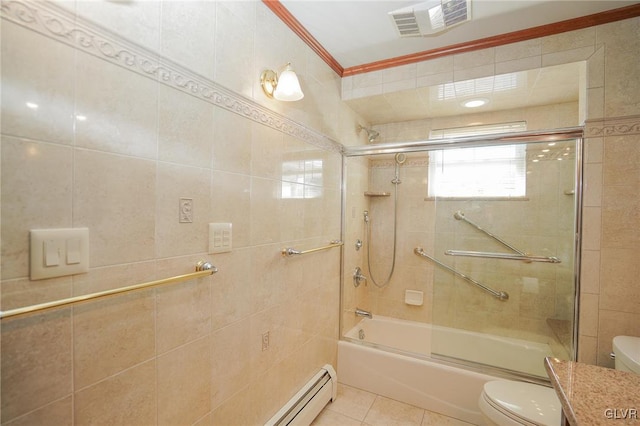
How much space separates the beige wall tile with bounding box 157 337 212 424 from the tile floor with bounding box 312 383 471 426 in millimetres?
962

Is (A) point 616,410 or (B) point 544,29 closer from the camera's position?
(A) point 616,410

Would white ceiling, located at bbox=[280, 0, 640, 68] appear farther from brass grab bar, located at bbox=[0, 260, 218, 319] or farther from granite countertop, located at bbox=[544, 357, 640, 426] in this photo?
granite countertop, located at bbox=[544, 357, 640, 426]

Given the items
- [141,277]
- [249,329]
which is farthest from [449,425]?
[141,277]

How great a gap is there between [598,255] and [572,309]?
0.37m

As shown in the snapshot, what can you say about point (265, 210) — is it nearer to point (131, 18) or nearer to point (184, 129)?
point (184, 129)

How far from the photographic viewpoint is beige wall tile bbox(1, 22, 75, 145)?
2.09 ft

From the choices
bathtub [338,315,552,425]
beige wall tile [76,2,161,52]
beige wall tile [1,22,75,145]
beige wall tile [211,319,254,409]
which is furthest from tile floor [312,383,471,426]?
beige wall tile [76,2,161,52]

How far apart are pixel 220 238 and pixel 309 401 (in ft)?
4.05

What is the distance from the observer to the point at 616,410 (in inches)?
25.2

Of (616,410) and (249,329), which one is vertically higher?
(616,410)

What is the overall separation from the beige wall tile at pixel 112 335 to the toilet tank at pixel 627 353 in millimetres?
2048

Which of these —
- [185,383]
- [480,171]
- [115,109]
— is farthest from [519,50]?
[185,383]

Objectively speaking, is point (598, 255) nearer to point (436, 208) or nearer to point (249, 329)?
point (436, 208)

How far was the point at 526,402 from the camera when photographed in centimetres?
138
